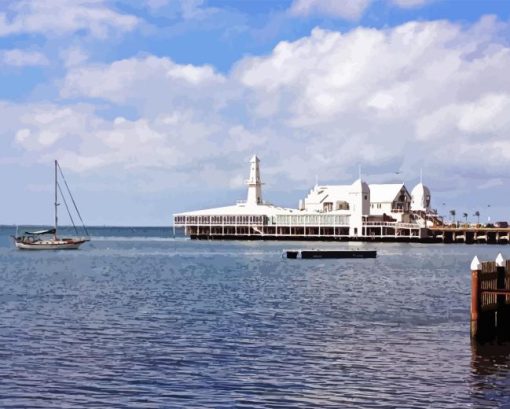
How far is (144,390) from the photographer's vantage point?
81.1 feet

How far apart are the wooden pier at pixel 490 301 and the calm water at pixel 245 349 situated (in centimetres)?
94

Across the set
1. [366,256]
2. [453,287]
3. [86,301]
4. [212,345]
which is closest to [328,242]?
[366,256]

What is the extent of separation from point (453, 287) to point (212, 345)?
3237 cm

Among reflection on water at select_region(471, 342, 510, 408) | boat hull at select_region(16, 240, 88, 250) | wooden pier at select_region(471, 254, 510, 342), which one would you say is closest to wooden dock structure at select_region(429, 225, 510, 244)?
boat hull at select_region(16, 240, 88, 250)

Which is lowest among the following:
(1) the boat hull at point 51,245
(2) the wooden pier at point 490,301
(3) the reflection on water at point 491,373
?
(3) the reflection on water at point 491,373

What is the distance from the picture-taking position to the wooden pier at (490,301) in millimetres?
32031

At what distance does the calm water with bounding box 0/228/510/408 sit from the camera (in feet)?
79.7

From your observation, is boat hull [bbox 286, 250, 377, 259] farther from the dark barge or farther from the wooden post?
the wooden post

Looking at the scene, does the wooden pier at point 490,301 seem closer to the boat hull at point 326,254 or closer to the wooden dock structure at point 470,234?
the boat hull at point 326,254

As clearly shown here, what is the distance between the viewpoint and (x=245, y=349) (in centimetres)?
3159

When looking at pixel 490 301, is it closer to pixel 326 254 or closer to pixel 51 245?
pixel 326 254

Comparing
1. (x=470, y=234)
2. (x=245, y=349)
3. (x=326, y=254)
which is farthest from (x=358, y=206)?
(x=245, y=349)

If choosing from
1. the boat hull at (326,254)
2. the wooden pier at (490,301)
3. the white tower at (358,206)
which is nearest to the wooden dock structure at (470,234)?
the white tower at (358,206)

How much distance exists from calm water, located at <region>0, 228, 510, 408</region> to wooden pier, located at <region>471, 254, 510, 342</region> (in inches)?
36.9
